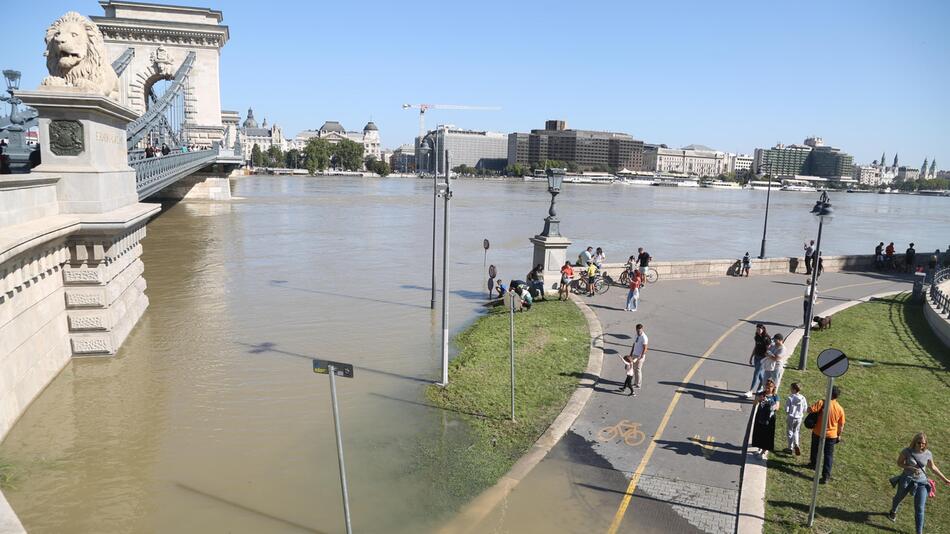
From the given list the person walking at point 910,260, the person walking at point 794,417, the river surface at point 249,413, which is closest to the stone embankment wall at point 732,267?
the person walking at point 910,260

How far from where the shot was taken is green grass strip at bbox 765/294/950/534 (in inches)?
331

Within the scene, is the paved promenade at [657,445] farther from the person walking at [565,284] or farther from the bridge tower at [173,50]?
the bridge tower at [173,50]

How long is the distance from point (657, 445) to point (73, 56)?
45.4ft

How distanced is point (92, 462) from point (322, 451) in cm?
360

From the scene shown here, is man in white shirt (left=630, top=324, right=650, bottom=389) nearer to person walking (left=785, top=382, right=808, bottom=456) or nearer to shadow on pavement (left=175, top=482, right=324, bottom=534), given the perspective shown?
person walking (left=785, top=382, right=808, bottom=456)

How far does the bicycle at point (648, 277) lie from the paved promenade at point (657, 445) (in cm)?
467

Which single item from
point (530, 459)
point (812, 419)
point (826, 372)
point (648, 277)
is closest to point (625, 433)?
point (530, 459)

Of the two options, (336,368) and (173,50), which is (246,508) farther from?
(173,50)

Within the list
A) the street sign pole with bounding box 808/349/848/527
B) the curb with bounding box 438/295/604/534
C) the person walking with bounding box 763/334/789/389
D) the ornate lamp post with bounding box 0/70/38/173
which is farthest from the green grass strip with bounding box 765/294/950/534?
the ornate lamp post with bounding box 0/70/38/173

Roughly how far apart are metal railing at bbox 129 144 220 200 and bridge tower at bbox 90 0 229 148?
20799 millimetres

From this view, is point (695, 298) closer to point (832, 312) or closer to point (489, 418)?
point (832, 312)

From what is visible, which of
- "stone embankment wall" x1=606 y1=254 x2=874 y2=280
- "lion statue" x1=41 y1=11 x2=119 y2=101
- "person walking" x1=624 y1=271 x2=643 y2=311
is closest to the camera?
"lion statue" x1=41 y1=11 x2=119 y2=101

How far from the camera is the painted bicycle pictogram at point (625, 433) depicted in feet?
35.2

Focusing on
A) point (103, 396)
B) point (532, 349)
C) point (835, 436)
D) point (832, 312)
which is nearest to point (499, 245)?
point (832, 312)
